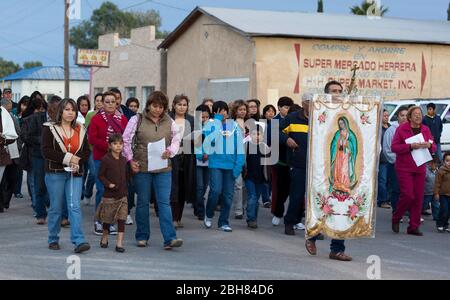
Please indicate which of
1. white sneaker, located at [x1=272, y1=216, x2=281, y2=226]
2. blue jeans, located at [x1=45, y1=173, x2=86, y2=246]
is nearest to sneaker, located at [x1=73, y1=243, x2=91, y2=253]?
blue jeans, located at [x1=45, y1=173, x2=86, y2=246]

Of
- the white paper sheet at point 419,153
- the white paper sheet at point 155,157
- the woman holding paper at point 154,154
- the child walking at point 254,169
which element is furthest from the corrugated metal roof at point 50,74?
the white paper sheet at point 155,157

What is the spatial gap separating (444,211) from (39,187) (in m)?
6.07

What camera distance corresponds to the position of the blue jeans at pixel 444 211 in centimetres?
1368

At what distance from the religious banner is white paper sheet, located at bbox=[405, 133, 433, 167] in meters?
2.71

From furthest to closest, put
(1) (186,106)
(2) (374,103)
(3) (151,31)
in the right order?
(3) (151,31)
(1) (186,106)
(2) (374,103)

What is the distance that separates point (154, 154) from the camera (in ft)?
35.4

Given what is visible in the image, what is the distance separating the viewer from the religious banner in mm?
10453

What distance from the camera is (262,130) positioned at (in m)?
13.7

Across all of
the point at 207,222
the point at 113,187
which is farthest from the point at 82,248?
the point at 207,222

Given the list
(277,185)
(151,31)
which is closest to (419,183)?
(277,185)

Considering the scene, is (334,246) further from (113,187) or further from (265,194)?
(265,194)

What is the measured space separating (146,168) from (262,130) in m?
3.30

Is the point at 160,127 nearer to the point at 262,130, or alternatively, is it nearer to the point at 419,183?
the point at 262,130

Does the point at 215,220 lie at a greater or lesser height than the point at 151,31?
lesser
